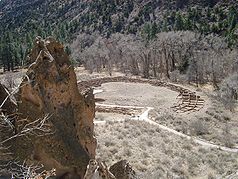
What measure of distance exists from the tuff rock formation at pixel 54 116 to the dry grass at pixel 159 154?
22.3 feet

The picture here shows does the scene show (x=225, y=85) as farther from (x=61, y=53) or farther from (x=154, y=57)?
(x=61, y=53)

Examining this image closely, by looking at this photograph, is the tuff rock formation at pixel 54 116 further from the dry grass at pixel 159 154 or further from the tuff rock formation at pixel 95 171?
the dry grass at pixel 159 154

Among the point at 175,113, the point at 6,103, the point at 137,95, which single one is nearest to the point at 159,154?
the point at 175,113

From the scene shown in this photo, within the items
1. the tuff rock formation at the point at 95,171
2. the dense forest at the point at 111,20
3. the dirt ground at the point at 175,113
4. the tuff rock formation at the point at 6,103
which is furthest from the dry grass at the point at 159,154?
the dense forest at the point at 111,20

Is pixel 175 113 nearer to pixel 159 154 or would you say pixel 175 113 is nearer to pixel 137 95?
pixel 137 95

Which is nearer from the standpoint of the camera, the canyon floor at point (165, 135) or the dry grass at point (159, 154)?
the dry grass at point (159, 154)

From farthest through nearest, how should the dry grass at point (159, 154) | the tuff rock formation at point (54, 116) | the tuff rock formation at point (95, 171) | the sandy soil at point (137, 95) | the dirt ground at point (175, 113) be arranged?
the sandy soil at point (137, 95) < the dirt ground at point (175, 113) < the dry grass at point (159, 154) < the tuff rock formation at point (54, 116) < the tuff rock formation at point (95, 171)

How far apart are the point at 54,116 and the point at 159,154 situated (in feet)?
43.2

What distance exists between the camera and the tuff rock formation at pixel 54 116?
35.5ft

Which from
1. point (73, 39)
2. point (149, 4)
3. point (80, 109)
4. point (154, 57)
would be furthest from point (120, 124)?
point (149, 4)

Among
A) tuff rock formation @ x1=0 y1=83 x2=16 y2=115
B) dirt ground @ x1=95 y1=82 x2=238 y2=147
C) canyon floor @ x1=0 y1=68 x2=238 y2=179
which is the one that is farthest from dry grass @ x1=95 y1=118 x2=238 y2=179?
tuff rock formation @ x1=0 y1=83 x2=16 y2=115

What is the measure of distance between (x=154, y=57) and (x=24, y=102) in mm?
45971

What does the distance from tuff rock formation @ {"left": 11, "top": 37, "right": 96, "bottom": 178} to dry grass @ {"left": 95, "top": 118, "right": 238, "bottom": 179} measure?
6802 millimetres

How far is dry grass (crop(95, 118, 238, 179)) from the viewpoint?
21.1m
